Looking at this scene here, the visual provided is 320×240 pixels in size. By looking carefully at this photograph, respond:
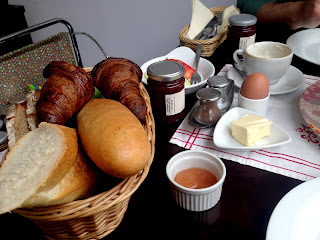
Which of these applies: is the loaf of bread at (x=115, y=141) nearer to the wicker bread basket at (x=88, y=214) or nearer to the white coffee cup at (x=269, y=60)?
the wicker bread basket at (x=88, y=214)

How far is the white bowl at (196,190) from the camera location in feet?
1.54

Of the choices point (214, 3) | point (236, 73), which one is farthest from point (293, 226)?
point (214, 3)

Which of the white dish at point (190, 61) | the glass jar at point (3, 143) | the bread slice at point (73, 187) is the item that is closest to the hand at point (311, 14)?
the white dish at point (190, 61)

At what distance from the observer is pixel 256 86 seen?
26.6 inches

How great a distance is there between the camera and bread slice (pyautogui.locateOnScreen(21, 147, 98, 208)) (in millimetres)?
381

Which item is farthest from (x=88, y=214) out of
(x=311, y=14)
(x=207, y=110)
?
(x=311, y=14)

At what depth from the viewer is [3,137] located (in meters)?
0.73

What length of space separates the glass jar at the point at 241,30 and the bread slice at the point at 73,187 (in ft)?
2.31

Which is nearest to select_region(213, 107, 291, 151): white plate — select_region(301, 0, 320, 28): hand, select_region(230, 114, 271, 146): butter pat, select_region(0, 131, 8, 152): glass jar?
select_region(230, 114, 271, 146): butter pat

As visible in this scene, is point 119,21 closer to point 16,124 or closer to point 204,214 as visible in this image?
point 16,124

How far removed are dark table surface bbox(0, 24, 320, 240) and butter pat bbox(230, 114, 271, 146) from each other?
6 centimetres

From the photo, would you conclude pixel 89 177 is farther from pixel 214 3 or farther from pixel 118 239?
pixel 214 3

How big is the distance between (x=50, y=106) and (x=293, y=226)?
1.52 ft

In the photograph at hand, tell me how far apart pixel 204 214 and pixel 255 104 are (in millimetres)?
333
